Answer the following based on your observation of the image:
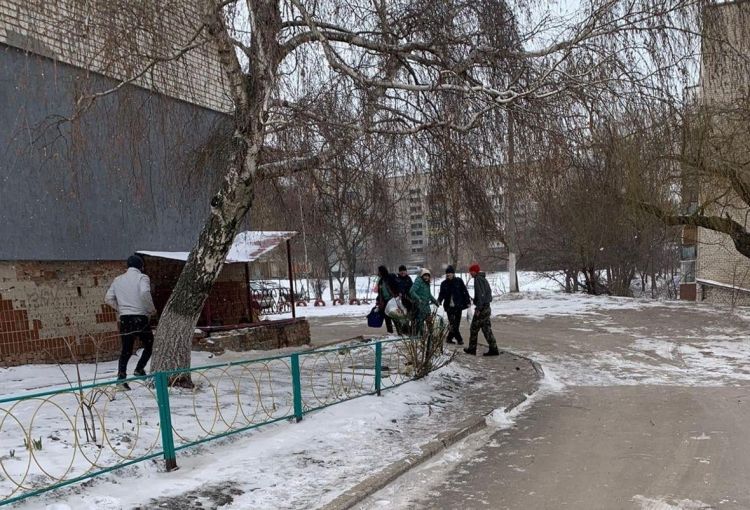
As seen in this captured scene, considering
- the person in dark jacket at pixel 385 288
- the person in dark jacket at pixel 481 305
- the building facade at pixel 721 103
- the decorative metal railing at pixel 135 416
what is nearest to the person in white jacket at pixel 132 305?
the decorative metal railing at pixel 135 416

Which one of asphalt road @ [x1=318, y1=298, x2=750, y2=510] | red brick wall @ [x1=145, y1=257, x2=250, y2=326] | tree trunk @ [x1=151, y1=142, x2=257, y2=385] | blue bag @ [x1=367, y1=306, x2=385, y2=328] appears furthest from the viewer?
blue bag @ [x1=367, y1=306, x2=385, y2=328]

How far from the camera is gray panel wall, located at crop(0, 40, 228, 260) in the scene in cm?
702

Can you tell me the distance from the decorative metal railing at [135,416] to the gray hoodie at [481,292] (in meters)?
2.72

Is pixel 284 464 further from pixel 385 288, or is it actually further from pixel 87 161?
pixel 385 288

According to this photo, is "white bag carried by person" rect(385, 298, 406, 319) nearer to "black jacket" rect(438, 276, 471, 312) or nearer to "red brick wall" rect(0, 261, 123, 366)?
"black jacket" rect(438, 276, 471, 312)

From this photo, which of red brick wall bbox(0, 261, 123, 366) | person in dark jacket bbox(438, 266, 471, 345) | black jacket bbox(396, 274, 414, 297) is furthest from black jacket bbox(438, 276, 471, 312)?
red brick wall bbox(0, 261, 123, 366)

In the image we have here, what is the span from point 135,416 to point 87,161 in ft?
13.2

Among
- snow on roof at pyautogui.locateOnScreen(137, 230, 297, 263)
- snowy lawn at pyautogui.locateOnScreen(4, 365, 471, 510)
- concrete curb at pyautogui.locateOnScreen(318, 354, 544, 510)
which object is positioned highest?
snow on roof at pyautogui.locateOnScreen(137, 230, 297, 263)

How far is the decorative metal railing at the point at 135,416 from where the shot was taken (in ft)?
13.6

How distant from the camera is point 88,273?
9.05 metres

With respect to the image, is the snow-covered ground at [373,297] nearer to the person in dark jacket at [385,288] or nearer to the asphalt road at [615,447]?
the person in dark jacket at [385,288]

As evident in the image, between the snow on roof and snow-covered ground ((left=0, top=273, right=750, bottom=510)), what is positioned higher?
the snow on roof

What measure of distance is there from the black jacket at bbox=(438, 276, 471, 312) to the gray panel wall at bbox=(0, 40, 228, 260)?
16.2ft

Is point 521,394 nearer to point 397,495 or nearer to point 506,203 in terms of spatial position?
point 506,203
